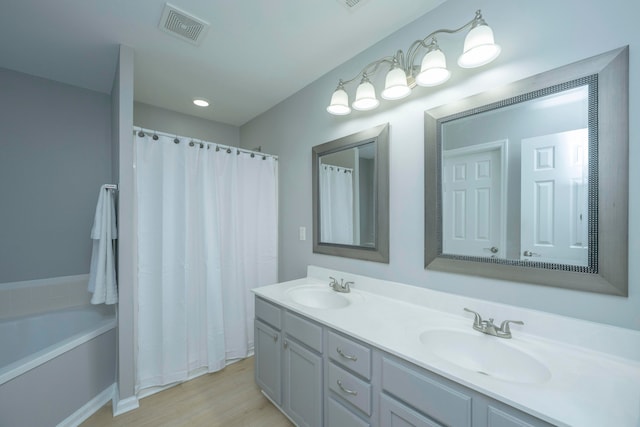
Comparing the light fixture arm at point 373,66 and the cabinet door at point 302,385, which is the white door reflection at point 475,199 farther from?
the cabinet door at point 302,385

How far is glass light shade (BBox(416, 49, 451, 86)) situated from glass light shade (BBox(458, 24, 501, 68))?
10 cm

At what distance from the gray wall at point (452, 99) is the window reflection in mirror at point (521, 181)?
0.13 metres

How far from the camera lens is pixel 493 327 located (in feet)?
3.66

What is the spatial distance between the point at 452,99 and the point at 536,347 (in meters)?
1.24

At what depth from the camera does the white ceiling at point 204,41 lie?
1453 mm

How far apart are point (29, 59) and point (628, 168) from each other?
3667 millimetres

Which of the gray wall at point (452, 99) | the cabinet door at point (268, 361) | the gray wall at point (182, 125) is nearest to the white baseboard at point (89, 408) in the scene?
the cabinet door at point (268, 361)

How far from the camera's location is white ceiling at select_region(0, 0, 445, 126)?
1.45 meters

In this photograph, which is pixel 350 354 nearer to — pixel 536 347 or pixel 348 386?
pixel 348 386

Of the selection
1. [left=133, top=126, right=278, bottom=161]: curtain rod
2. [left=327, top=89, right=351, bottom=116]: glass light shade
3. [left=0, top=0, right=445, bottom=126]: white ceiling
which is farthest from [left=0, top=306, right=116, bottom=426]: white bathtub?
[left=327, top=89, right=351, bottom=116]: glass light shade

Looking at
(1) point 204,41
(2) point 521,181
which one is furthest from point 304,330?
(1) point 204,41

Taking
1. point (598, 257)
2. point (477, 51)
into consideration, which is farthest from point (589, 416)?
point (477, 51)

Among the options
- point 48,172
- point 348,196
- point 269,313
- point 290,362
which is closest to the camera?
point 290,362

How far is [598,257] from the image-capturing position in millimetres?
966
